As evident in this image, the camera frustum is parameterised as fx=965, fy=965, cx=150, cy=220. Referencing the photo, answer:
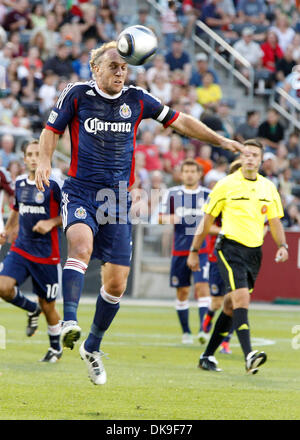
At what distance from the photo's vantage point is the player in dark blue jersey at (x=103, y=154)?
25.6 feet

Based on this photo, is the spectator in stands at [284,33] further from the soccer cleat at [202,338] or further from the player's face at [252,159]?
the player's face at [252,159]

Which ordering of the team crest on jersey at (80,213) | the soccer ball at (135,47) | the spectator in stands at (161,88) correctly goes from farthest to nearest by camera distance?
1. the spectator in stands at (161,88)
2. the team crest on jersey at (80,213)
3. the soccer ball at (135,47)

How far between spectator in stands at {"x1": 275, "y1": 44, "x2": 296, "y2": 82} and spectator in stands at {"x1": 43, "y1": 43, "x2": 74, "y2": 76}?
21.4 feet

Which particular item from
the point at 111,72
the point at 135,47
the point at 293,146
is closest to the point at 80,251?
the point at 111,72

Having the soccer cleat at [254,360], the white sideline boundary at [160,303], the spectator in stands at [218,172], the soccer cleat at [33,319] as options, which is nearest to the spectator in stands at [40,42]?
the spectator in stands at [218,172]

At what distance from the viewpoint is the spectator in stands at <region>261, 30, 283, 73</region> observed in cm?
2520

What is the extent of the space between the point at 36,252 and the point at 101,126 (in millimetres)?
3159

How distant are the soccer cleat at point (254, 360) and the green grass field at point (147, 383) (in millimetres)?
136

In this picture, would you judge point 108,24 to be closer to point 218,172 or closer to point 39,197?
point 218,172

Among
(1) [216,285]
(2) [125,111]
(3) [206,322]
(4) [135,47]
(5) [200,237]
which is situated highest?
(4) [135,47]

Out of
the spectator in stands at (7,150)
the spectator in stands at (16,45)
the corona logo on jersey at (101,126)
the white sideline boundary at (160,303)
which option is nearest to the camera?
the corona logo on jersey at (101,126)

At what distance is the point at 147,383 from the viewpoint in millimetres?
8945

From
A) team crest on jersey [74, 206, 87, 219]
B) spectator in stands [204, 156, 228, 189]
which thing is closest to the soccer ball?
team crest on jersey [74, 206, 87, 219]

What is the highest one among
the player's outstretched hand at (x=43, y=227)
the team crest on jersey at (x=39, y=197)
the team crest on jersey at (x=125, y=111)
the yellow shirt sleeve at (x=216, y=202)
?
the team crest on jersey at (x=125, y=111)
